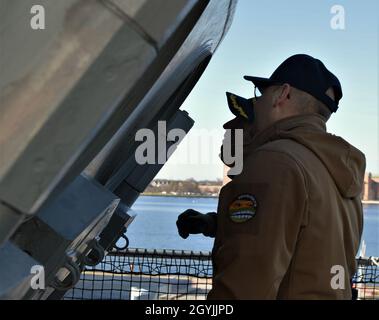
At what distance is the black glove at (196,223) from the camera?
2.63m

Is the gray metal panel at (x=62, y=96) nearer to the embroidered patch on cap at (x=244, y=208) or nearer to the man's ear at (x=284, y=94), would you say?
the embroidered patch on cap at (x=244, y=208)

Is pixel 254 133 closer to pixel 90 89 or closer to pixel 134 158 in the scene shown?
pixel 90 89

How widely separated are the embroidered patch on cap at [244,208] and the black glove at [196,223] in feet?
1.96

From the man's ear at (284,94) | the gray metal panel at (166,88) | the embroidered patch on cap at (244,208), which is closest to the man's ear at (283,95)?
the man's ear at (284,94)

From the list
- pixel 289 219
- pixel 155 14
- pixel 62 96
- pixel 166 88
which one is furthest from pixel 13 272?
pixel 166 88

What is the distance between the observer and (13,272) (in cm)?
151

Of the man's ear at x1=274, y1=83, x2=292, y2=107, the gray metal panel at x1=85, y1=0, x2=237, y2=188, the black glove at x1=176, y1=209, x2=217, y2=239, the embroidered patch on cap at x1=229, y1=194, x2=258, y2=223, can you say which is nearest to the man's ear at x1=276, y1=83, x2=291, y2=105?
the man's ear at x1=274, y1=83, x2=292, y2=107

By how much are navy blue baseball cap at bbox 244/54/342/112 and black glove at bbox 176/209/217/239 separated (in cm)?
59

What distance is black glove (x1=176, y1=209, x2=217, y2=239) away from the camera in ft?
8.63

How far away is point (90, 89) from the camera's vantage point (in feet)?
4.51

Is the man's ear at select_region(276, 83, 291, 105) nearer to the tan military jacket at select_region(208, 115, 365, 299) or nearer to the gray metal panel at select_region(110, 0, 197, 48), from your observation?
the tan military jacket at select_region(208, 115, 365, 299)

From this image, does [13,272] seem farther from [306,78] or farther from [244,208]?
[306,78]
